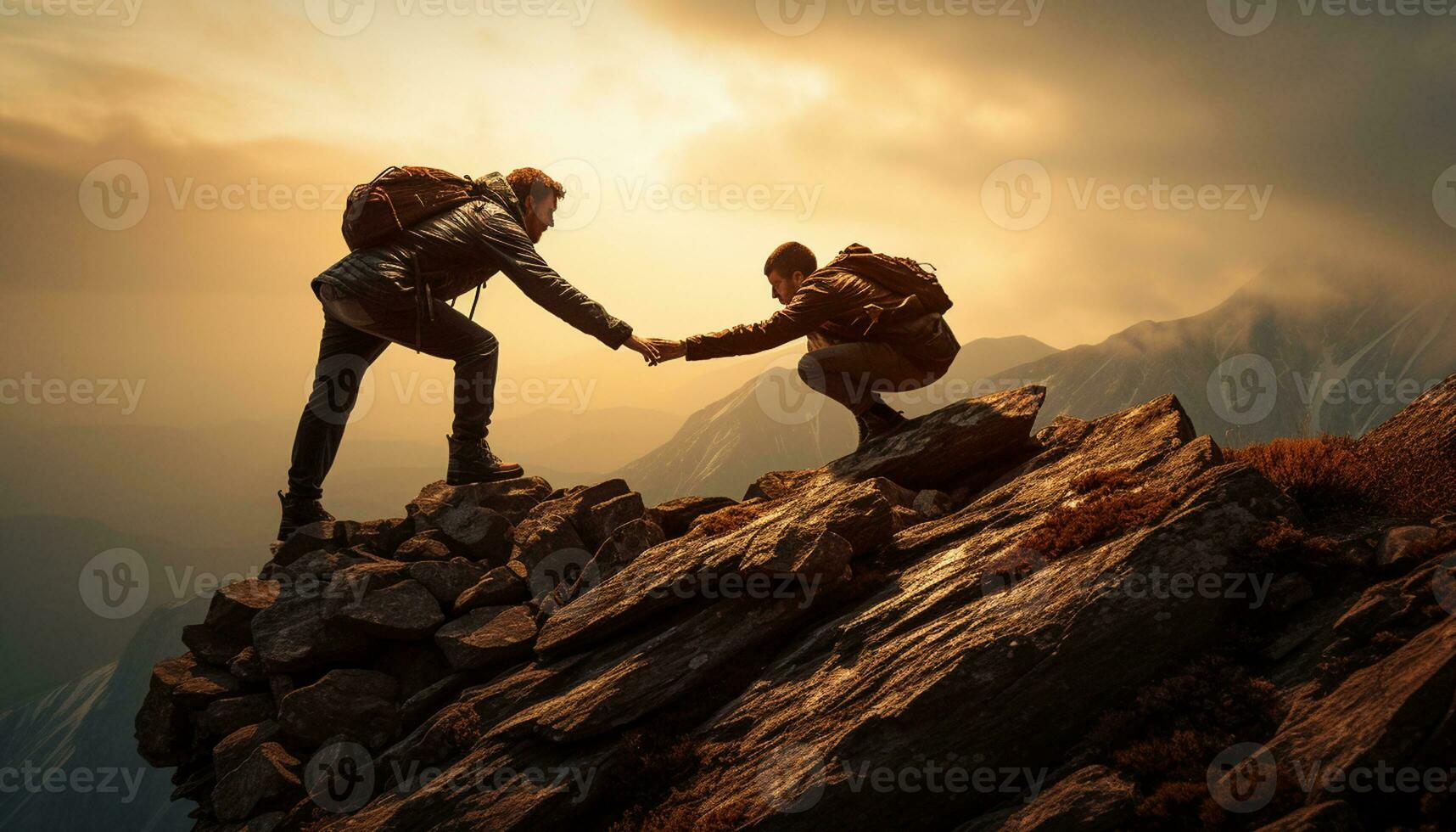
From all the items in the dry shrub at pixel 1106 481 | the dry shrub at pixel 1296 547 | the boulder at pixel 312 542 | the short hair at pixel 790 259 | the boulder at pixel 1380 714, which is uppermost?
the short hair at pixel 790 259

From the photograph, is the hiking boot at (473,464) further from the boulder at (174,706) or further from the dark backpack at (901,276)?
the dark backpack at (901,276)

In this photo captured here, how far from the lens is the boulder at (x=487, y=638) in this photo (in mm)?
11219

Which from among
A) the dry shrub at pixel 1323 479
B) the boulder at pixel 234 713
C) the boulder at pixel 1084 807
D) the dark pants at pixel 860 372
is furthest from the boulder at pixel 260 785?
the dry shrub at pixel 1323 479

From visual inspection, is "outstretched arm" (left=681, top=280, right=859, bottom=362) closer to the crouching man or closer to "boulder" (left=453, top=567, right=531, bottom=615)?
the crouching man

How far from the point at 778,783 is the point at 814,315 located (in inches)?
296

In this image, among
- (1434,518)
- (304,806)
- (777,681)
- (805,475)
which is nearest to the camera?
(1434,518)

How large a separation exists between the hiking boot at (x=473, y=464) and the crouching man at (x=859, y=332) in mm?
4132

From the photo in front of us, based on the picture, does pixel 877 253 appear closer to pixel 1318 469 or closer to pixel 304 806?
pixel 1318 469

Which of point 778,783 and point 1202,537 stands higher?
point 1202,537

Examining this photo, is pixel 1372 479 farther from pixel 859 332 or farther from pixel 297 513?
pixel 297 513

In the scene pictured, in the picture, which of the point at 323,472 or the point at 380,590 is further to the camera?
the point at 323,472

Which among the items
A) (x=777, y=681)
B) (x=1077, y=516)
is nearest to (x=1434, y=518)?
(x=1077, y=516)

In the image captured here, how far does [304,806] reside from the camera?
33.3 feet

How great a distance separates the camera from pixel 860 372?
42.1ft
